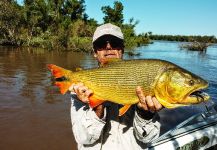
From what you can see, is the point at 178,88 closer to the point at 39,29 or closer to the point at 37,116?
the point at 37,116

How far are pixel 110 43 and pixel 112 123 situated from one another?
93cm

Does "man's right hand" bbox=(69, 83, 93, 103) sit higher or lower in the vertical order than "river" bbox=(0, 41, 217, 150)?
higher

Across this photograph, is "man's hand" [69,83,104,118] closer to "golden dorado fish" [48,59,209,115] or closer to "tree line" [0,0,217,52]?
"golden dorado fish" [48,59,209,115]

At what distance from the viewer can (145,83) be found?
8.73 ft

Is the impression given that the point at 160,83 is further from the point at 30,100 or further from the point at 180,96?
the point at 30,100

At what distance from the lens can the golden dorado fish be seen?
2.62 m

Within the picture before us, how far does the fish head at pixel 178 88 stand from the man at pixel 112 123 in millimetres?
110

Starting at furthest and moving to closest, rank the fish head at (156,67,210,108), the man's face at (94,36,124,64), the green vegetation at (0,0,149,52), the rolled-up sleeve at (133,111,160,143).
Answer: the green vegetation at (0,0,149,52) < the man's face at (94,36,124,64) < the rolled-up sleeve at (133,111,160,143) < the fish head at (156,67,210,108)

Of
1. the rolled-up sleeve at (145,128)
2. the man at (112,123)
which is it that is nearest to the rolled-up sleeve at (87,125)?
the man at (112,123)

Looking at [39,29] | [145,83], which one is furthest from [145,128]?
[39,29]

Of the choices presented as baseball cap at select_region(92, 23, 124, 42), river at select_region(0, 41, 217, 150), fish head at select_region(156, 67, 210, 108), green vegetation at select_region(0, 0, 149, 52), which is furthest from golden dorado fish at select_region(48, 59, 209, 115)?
green vegetation at select_region(0, 0, 149, 52)

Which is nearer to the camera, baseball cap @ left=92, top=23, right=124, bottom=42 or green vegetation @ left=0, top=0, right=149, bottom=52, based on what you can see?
baseball cap @ left=92, top=23, right=124, bottom=42

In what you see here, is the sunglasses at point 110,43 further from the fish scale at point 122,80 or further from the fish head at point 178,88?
the fish head at point 178,88

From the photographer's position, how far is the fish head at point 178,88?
2598 millimetres
